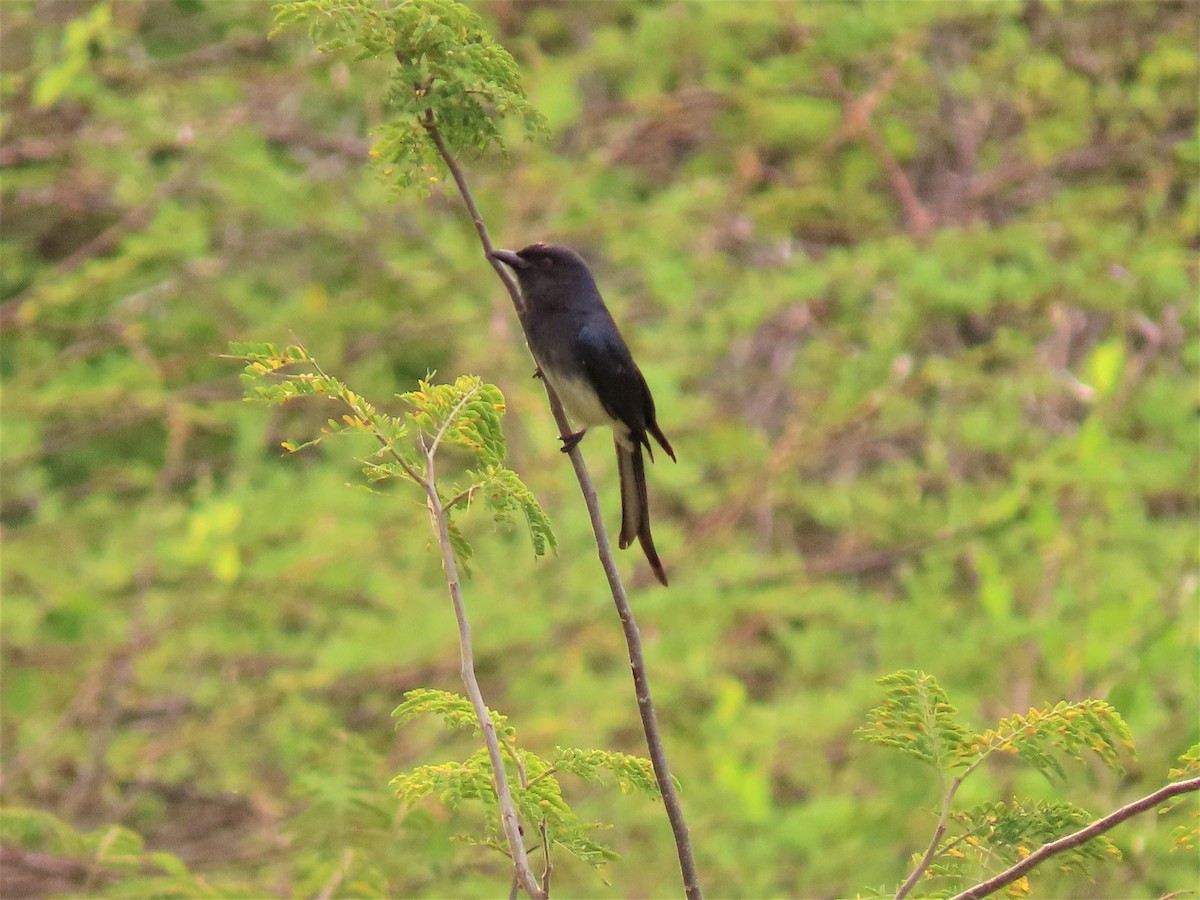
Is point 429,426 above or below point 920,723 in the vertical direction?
above

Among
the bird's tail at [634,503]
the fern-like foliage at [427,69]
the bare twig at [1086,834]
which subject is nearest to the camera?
the bare twig at [1086,834]

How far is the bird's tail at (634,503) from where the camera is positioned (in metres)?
3.11

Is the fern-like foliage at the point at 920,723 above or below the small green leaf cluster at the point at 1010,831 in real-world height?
above

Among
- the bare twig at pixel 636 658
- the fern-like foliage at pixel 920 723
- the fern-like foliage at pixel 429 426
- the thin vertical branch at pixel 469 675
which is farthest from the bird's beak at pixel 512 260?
the fern-like foliage at pixel 920 723

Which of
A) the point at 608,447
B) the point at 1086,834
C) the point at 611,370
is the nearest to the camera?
the point at 1086,834

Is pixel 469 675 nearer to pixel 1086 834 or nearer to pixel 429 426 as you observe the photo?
pixel 429 426

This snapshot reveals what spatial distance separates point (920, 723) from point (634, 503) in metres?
1.61

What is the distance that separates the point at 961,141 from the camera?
8812mm

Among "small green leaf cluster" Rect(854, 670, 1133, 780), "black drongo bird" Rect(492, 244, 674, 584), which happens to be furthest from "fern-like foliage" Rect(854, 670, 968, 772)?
"black drongo bird" Rect(492, 244, 674, 584)

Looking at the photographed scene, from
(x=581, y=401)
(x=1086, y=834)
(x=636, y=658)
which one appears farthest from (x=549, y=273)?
(x=1086, y=834)

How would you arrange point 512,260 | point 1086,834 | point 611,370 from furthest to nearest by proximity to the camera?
point 611,370 < point 512,260 < point 1086,834

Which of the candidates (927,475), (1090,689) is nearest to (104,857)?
(1090,689)

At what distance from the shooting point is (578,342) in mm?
3445

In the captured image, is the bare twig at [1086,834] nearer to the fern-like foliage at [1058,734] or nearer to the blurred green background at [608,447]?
the fern-like foliage at [1058,734]
